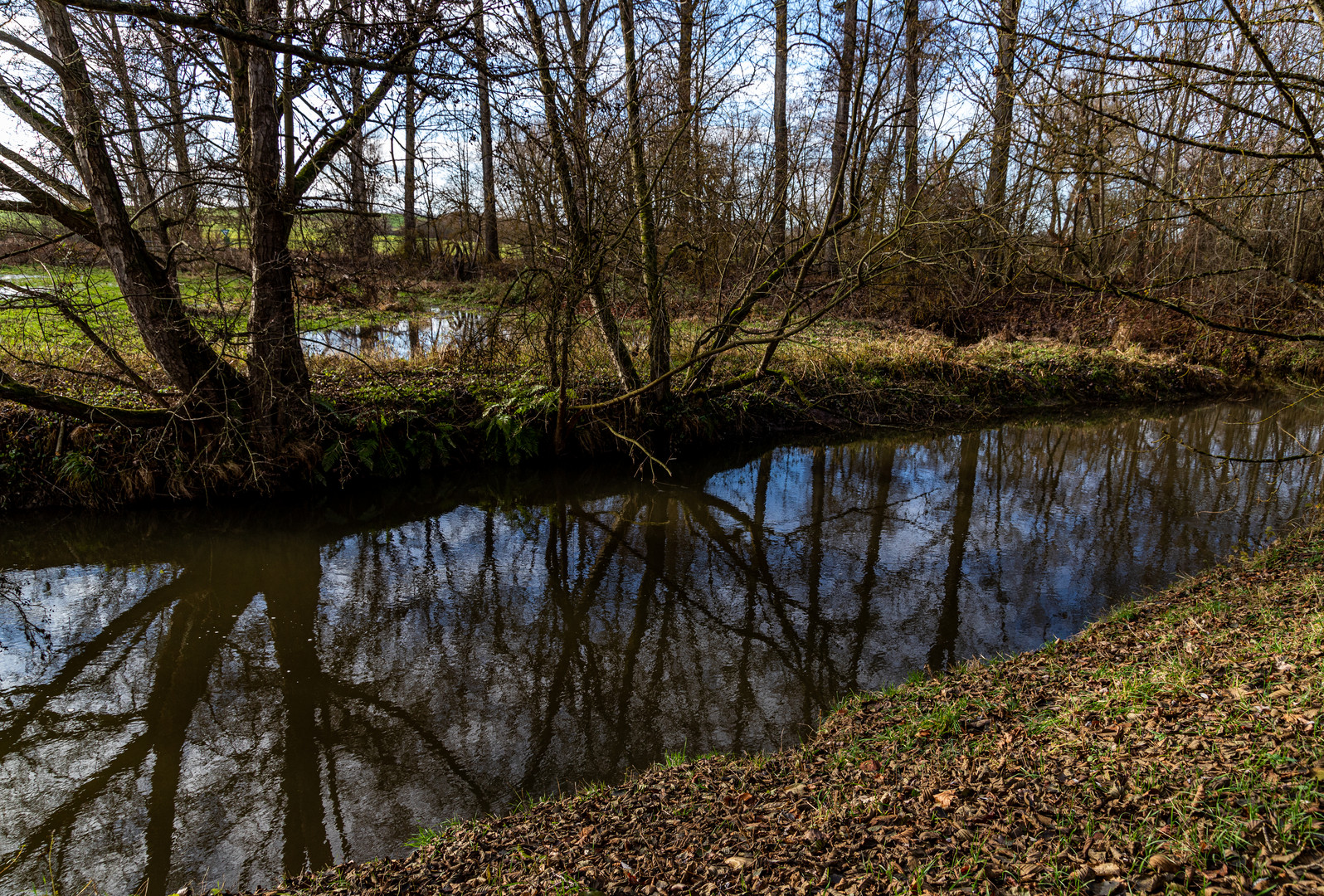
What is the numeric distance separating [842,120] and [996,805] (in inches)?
638

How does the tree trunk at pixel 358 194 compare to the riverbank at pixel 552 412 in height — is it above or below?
above

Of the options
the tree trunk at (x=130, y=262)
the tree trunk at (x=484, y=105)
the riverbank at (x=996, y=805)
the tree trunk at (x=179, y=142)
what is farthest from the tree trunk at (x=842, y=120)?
the tree trunk at (x=130, y=262)

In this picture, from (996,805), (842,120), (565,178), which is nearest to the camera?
(996,805)

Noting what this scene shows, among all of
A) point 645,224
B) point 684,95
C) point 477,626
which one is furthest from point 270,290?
point 684,95

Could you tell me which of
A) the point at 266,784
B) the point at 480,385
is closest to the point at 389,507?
the point at 480,385

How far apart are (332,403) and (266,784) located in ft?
→ 20.6

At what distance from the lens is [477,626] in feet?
21.5

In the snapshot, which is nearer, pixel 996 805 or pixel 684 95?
pixel 996 805

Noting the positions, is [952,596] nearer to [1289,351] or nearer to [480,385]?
[480,385]

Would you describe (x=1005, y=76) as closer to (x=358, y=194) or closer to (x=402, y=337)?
(x=358, y=194)

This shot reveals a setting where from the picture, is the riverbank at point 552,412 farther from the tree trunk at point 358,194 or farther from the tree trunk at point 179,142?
the tree trunk at point 179,142

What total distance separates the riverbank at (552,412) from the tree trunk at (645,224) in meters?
0.93

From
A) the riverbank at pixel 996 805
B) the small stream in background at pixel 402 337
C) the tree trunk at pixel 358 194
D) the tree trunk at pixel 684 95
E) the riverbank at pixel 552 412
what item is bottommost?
the riverbank at pixel 996 805

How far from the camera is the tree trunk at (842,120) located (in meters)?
8.04
